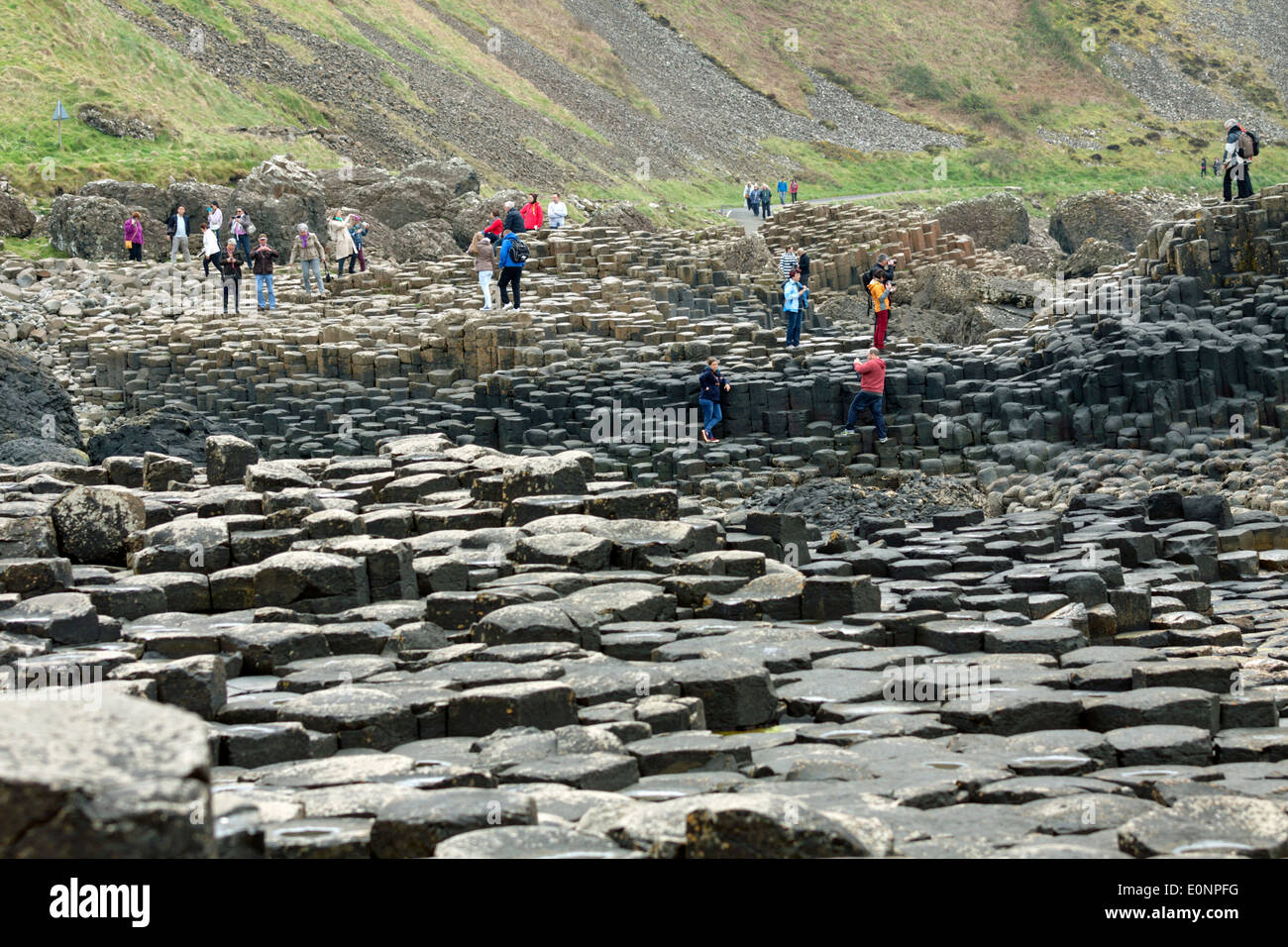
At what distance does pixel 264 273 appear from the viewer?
32625 millimetres

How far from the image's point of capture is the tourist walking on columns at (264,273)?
106 feet

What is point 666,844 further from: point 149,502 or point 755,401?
point 755,401

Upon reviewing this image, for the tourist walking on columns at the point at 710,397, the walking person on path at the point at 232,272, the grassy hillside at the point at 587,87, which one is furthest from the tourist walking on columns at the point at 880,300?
the grassy hillside at the point at 587,87

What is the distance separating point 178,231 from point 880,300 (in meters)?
18.8

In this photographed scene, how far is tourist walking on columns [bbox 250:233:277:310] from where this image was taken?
106 feet

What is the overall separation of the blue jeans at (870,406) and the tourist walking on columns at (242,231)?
17085 mm

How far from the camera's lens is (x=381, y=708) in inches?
355

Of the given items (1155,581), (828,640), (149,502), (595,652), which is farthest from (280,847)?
(1155,581)

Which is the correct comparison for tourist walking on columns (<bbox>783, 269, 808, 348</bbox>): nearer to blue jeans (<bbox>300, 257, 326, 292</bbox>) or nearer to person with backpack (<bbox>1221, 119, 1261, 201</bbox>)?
person with backpack (<bbox>1221, 119, 1261, 201</bbox>)

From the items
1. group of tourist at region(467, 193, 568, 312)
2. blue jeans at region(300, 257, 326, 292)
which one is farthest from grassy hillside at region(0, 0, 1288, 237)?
group of tourist at region(467, 193, 568, 312)

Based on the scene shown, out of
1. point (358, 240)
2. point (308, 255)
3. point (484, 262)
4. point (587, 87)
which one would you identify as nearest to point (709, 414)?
point (484, 262)

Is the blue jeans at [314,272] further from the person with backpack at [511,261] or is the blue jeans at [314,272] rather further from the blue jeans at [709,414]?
the blue jeans at [709,414]

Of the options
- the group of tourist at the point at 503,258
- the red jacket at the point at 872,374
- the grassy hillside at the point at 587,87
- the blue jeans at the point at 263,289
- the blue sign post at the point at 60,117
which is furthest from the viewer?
the grassy hillside at the point at 587,87
